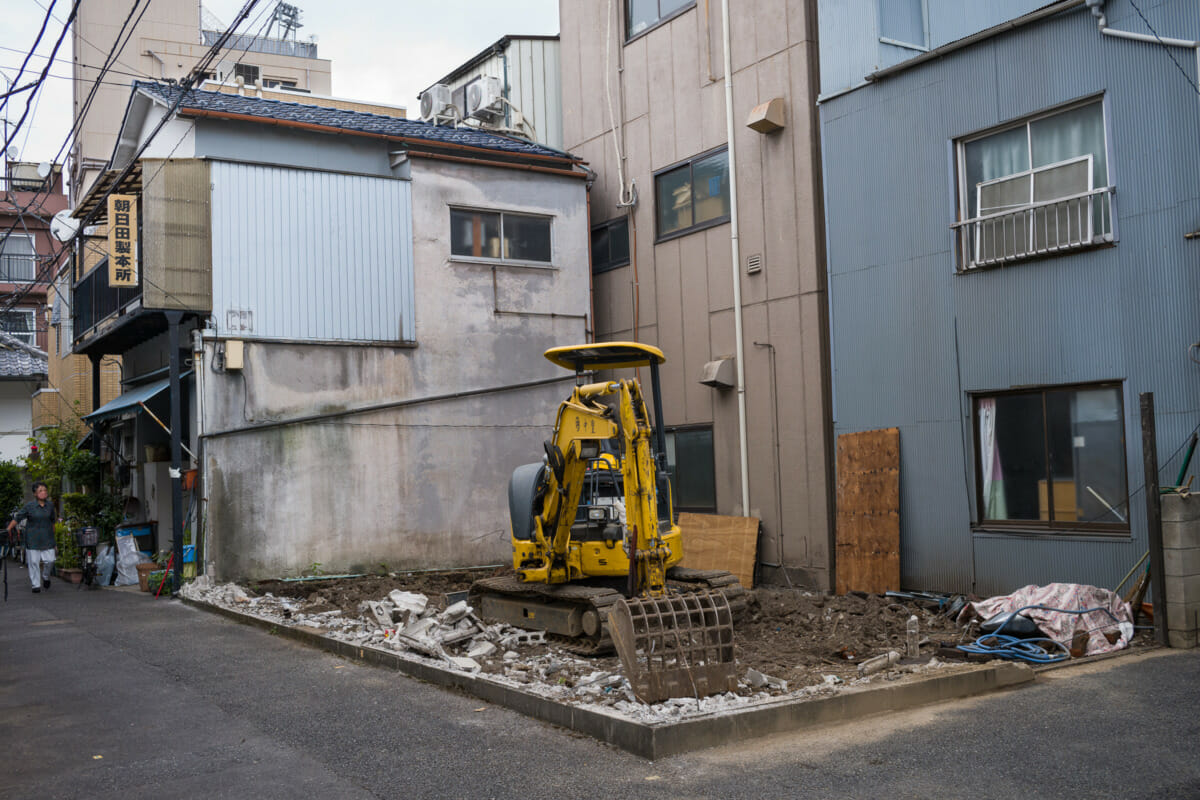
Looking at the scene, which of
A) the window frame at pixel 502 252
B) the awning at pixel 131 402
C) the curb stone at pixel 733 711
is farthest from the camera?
the window frame at pixel 502 252

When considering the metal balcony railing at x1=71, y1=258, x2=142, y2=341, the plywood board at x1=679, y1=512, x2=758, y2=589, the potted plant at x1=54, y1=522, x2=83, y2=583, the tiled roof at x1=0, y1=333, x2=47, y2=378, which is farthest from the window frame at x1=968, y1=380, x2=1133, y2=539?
the tiled roof at x1=0, y1=333, x2=47, y2=378

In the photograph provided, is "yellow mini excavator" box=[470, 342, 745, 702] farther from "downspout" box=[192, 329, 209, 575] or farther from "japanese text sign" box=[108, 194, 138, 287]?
"japanese text sign" box=[108, 194, 138, 287]

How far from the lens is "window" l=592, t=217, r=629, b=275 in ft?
58.4

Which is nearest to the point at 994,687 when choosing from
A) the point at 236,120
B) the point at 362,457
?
the point at 362,457

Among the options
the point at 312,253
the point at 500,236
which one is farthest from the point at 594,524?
the point at 500,236

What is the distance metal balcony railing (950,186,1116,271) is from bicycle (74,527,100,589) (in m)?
15.2

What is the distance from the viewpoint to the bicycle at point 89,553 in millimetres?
17781

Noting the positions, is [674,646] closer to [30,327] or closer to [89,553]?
[89,553]

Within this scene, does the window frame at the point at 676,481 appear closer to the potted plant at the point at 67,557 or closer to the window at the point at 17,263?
the potted plant at the point at 67,557

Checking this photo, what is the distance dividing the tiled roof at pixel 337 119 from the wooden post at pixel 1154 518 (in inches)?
457

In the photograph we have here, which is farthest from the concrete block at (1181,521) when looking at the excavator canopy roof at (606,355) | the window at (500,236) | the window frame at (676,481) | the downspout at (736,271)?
the window at (500,236)

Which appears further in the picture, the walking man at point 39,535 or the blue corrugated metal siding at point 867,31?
the walking man at point 39,535

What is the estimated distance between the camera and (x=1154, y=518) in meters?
9.29

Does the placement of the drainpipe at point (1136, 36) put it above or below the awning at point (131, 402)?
above
